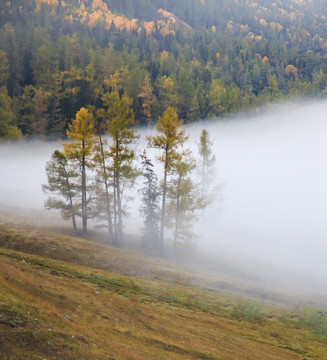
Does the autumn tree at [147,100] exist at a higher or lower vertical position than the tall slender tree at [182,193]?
higher

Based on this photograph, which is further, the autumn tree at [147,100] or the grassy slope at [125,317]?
the autumn tree at [147,100]

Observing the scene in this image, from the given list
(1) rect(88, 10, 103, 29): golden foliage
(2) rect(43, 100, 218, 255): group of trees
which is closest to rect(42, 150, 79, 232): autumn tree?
(2) rect(43, 100, 218, 255): group of trees

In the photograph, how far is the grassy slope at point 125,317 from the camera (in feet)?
34.4

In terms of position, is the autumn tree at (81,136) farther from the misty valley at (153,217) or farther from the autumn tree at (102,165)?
the autumn tree at (102,165)

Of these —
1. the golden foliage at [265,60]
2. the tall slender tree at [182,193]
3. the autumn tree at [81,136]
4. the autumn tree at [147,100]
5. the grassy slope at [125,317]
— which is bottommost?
the grassy slope at [125,317]

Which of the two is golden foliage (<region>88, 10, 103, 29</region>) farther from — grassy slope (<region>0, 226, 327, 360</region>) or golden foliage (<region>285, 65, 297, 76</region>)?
grassy slope (<region>0, 226, 327, 360</region>)

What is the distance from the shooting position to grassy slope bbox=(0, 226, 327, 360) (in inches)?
413

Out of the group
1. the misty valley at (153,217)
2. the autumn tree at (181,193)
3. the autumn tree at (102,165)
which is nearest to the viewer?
the misty valley at (153,217)

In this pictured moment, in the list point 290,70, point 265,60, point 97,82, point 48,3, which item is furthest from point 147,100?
point 48,3

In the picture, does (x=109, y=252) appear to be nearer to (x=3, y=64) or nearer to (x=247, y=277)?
(x=247, y=277)

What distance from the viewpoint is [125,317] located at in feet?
49.0

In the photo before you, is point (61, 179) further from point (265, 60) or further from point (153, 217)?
point (265, 60)

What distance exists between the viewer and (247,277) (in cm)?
3362

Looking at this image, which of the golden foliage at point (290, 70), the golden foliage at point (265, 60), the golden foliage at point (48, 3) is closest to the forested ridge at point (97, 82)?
the golden foliage at point (290, 70)
